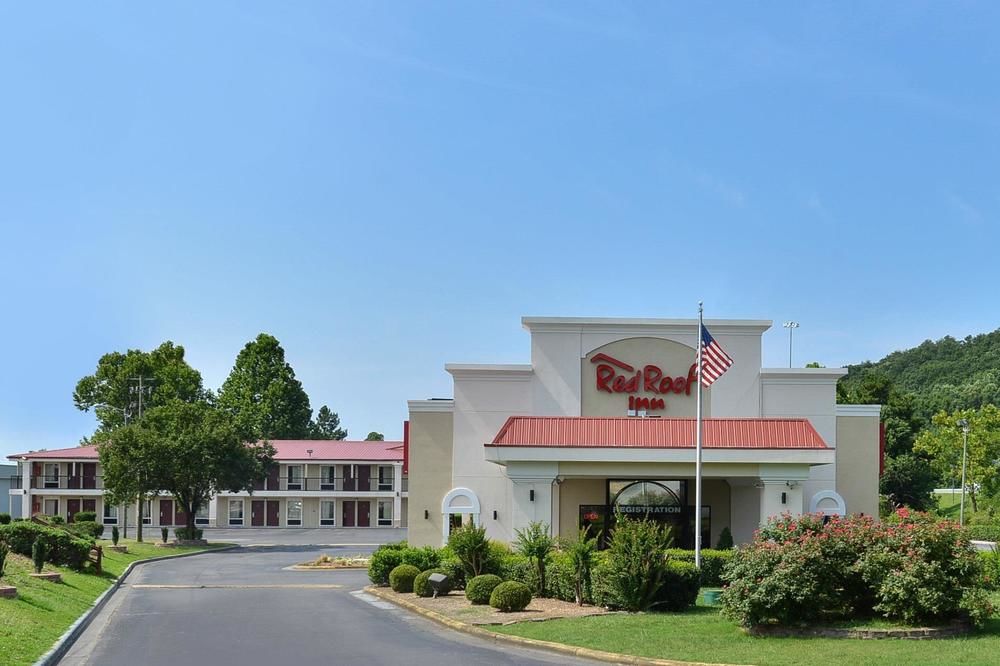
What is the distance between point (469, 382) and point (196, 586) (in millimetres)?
12215

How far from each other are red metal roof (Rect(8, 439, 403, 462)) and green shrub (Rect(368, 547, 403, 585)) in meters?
52.1

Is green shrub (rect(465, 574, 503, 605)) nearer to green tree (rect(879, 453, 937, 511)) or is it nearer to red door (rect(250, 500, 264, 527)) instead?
green tree (rect(879, 453, 937, 511))

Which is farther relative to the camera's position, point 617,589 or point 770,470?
point 770,470

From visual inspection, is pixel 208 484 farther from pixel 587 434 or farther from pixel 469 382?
pixel 587 434

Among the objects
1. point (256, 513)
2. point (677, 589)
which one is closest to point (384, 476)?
point (256, 513)

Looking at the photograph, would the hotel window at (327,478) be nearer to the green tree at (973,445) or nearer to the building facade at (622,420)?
the green tree at (973,445)

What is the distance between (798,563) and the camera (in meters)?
20.8

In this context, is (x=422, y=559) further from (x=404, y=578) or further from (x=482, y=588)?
(x=482, y=588)

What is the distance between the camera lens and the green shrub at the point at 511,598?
25984 millimetres

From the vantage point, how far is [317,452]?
90.0m

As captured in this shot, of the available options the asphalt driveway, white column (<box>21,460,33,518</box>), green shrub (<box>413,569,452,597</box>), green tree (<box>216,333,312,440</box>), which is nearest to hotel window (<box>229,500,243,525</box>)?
white column (<box>21,460,33,518</box>)

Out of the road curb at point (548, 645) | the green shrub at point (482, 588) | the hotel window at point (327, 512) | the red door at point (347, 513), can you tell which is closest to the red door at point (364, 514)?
the red door at point (347, 513)

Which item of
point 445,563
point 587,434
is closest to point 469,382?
point 587,434

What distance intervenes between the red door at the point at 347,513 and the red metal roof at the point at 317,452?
4.19 meters
